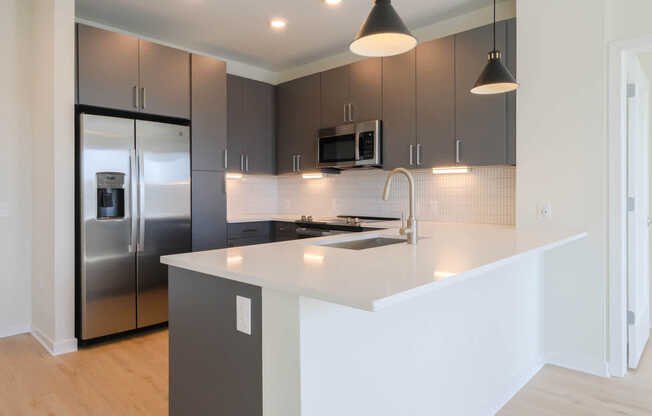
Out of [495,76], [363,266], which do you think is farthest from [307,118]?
[363,266]

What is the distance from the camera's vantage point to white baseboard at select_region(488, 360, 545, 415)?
2202 mm

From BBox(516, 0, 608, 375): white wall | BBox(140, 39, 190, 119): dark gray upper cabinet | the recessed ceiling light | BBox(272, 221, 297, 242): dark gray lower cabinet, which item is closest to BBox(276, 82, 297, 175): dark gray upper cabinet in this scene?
BBox(272, 221, 297, 242): dark gray lower cabinet

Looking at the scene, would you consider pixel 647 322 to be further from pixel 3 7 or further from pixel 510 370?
pixel 3 7

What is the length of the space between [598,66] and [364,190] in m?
2.22

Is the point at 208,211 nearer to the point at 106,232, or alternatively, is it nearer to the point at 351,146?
the point at 106,232

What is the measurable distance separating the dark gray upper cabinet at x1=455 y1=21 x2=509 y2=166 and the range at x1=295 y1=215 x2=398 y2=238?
100cm

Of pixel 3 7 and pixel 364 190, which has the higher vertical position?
pixel 3 7

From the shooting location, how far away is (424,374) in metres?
1.67

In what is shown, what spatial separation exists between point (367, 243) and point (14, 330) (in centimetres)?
308

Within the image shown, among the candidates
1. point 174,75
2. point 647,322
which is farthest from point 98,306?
point 647,322

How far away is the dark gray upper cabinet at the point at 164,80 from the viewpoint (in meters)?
3.33

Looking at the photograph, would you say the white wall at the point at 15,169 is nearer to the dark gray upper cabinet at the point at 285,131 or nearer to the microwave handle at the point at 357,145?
the dark gray upper cabinet at the point at 285,131

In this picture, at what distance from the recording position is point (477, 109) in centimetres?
299

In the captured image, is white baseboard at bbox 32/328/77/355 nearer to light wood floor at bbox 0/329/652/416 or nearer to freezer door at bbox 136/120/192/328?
light wood floor at bbox 0/329/652/416
